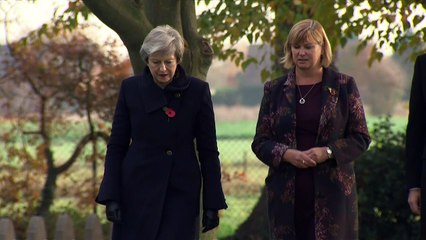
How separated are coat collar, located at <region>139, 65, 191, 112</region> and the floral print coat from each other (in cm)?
48

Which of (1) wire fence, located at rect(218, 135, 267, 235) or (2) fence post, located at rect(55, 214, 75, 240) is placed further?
(1) wire fence, located at rect(218, 135, 267, 235)

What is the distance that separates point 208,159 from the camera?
21.8ft

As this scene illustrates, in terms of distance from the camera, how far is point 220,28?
11406 millimetres

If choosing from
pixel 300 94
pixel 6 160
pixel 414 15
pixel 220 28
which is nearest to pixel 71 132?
pixel 6 160

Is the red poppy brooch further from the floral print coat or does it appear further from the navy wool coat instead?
the floral print coat

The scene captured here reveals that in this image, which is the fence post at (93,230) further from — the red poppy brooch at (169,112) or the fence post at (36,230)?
the red poppy brooch at (169,112)

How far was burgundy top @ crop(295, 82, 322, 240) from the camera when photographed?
6590mm

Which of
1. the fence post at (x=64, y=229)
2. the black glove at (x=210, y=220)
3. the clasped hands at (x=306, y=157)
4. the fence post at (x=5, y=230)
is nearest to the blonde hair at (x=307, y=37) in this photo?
the clasped hands at (x=306, y=157)

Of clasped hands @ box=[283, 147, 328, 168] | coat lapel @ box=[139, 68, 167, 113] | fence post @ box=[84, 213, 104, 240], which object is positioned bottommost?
fence post @ box=[84, 213, 104, 240]

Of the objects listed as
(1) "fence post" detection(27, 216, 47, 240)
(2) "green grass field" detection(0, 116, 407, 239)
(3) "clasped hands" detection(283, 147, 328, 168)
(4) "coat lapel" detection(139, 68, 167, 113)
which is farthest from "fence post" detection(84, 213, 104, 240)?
(2) "green grass field" detection(0, 116, 407, 239)

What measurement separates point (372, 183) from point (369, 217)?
0.37 m

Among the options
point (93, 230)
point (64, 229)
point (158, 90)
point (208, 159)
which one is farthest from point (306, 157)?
point (64, 229)

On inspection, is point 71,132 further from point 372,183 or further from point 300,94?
point 300,94

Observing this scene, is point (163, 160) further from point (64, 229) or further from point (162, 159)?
point (64, 229)
